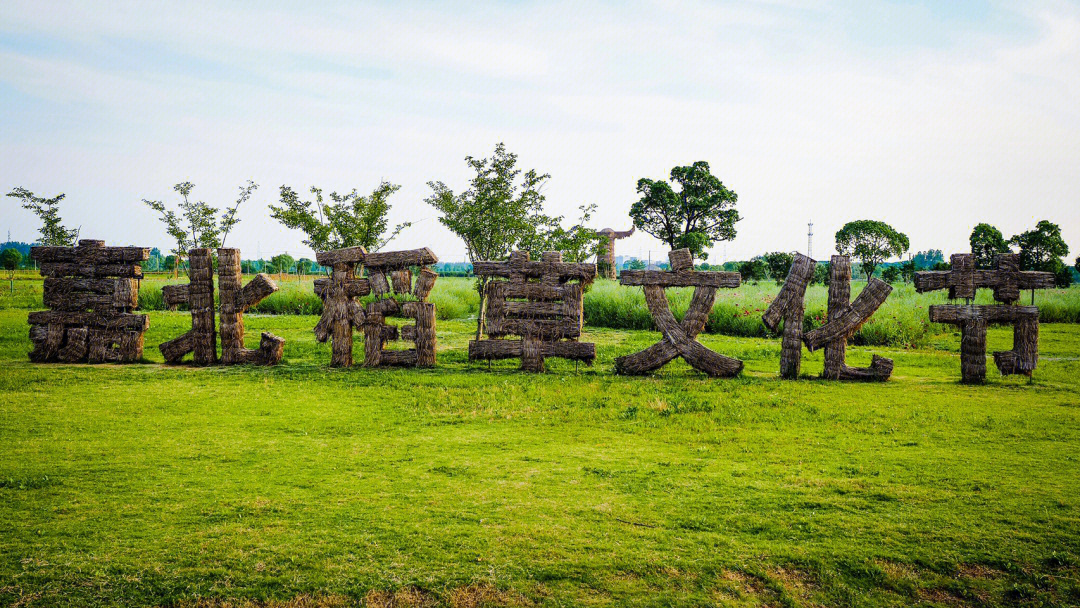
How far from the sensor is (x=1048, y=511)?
588cm

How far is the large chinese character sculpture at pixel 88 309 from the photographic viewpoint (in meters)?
13.9

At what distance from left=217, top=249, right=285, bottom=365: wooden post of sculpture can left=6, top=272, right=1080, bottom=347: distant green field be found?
11.9 metres

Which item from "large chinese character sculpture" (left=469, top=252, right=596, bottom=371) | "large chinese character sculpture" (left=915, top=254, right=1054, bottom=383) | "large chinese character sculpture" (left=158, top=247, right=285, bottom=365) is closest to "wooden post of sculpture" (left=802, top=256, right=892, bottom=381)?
"large chinese character sculpture" (left=915, top=254, right=1054, bottom=383)

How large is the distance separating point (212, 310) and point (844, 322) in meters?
11.7

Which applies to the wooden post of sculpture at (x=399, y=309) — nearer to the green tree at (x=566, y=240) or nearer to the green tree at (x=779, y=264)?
the green tree at (x=566, y=240)

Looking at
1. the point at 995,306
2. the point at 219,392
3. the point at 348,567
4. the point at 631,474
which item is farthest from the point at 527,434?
the point at 995,306

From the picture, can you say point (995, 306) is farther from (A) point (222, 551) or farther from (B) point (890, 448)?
(A) point (222, 551)

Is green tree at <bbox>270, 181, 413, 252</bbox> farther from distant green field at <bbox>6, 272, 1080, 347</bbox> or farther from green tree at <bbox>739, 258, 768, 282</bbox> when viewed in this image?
green tree at <bbox>739, 258, 768, 282</bbox>

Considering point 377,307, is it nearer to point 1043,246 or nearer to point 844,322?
point 844,322

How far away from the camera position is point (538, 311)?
1320cm

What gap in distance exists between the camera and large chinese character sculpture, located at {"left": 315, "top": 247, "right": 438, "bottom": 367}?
1344 cm

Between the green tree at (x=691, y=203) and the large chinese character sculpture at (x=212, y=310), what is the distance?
121 feet

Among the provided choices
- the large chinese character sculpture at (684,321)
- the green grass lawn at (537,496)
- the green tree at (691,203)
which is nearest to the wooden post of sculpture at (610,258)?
the green tree at (691,203)

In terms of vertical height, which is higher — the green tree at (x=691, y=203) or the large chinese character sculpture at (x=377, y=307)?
the green tree at (x=691, y=203)
